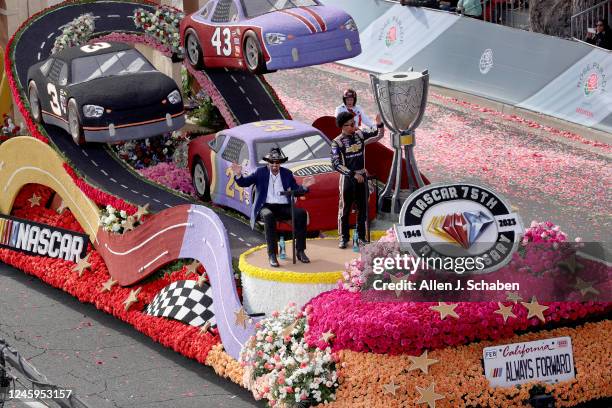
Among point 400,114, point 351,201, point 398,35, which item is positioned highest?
point 351,201

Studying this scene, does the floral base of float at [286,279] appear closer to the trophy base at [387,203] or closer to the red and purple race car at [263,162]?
the red and purple race car at [263,162]

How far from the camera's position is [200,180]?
19359mm

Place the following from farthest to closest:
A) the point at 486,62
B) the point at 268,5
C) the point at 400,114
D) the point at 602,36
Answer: the point at 486,62 → the point at 602,36 → the point at 268,5 → the point at 400,114

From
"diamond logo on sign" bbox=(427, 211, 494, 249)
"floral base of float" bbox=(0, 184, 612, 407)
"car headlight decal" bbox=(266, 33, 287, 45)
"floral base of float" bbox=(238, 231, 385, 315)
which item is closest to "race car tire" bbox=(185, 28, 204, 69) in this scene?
"car headlight decal" bbox=(266, 33, 287, 45)

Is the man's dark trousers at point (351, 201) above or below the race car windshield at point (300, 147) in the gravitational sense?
above

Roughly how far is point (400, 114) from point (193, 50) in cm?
424

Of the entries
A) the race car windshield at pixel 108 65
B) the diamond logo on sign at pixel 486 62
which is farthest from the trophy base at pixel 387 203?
the diamond logo on sign at pixel 486 62

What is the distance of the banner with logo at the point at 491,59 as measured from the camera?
2402 centimetres

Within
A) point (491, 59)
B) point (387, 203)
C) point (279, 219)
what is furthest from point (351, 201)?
point (491, 59)

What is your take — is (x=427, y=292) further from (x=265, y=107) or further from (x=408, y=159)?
(x=265, y=107)

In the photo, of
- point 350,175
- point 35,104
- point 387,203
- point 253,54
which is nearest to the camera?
point 350,175

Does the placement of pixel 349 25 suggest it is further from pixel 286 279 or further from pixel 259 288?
pixel 286 279

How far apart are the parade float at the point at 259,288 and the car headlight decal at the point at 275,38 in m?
0.98

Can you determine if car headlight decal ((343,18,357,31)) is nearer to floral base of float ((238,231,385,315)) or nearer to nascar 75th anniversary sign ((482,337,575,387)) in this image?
floral base of float ((238,231,385,315))
